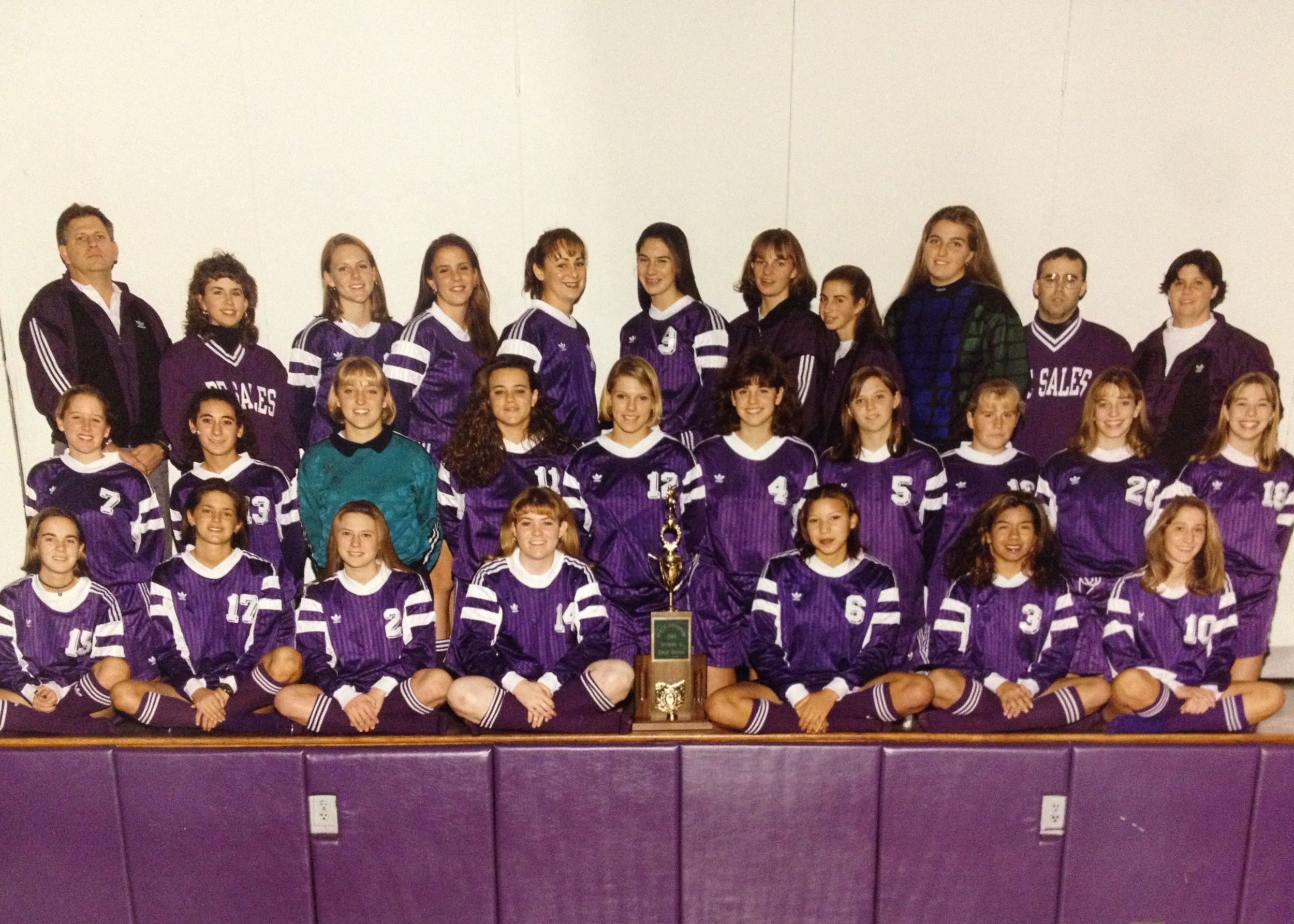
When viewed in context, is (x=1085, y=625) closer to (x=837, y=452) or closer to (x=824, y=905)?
(x=837, y=452)

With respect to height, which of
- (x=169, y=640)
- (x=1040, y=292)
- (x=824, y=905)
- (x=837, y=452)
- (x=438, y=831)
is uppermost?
(x=1040, y=292)

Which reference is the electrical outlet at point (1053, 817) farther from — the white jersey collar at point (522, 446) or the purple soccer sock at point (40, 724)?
the purple soccer sock at point (40, 724)

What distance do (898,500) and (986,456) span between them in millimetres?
274

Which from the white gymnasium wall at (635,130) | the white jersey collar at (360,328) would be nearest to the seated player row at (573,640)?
the white jersey collar at (360,328)

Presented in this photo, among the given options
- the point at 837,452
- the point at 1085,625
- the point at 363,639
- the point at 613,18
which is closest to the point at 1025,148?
the point at 837,452

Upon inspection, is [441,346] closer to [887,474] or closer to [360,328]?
[360,328]

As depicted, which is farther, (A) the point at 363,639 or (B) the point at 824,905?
(A) the point at 363,639

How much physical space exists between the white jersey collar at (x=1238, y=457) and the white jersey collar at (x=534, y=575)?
182 centimetres

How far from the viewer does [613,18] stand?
8.23ft

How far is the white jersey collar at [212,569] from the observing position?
8.87 feet

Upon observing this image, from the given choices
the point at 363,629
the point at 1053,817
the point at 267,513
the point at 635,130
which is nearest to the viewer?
the point at 1053,817

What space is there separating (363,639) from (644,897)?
984 millimetres

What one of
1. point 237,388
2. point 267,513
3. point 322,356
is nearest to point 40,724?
point 267,513

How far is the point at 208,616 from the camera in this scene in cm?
271
